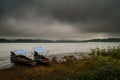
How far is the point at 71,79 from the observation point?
38.9 ft

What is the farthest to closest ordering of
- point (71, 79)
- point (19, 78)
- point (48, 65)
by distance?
point (48, 65), point (19, 78), point (71, 79)

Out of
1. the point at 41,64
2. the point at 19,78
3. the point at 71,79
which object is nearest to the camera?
the point at 71,79

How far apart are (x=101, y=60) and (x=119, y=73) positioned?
1115 centimetres

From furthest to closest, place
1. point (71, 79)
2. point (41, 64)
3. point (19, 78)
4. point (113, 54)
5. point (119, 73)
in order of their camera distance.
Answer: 1. point (41, 64)
2. point (113, 54)
3. point (19, 78)
4. point (119, 73)
5. point (71, 79)

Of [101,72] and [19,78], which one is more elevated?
[101,72]

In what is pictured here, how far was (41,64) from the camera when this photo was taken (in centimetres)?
3438

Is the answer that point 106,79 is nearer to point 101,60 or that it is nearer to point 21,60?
point 101,60

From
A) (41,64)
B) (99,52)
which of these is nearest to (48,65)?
(41,64)

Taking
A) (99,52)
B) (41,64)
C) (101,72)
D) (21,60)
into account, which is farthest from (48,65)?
(101,72)

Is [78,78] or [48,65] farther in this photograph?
[48,65]

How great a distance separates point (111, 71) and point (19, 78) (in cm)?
1277

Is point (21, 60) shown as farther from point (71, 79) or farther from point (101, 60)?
point (71, 79)

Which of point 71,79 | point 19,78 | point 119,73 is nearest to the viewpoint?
point 71,79

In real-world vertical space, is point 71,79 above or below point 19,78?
above
